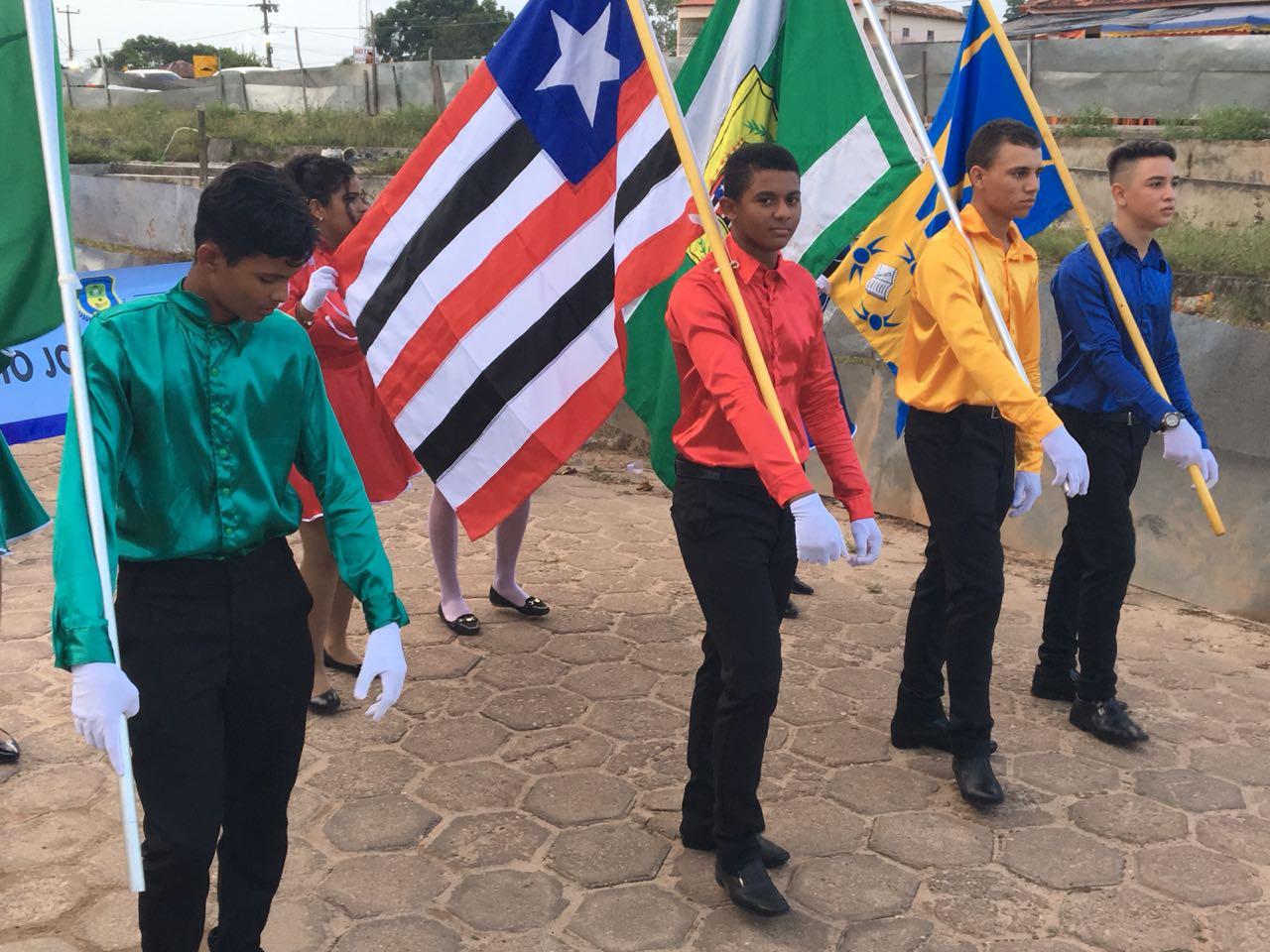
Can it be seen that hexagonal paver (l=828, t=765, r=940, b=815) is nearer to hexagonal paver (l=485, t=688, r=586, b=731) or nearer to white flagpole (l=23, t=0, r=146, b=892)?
hexagonal paver (l=485, t=688, r=586, b=731)

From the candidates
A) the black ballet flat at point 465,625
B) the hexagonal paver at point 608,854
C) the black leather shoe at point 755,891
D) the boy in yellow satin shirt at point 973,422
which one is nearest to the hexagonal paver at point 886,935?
the black leather shoe at point 755,891

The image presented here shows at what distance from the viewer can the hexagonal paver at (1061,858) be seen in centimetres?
388

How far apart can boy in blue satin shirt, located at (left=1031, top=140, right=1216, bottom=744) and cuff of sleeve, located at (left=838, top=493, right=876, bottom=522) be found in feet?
4.60

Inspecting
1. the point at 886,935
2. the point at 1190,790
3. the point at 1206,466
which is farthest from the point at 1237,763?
the point at 886,935

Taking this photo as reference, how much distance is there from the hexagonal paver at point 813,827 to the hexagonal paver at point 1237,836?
3.64ft

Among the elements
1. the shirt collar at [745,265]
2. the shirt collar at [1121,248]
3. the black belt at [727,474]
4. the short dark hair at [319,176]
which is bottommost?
the black belt at [727,474]

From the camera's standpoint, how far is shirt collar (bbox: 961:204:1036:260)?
4.26 meters

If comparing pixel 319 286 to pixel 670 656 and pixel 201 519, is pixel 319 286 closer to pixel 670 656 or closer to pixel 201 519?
pixel 201 519

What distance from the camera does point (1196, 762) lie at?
4715 mm

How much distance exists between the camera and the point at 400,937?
353 cm

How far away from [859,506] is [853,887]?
113 cm

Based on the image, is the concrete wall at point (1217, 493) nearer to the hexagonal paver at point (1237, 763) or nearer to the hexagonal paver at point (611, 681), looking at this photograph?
the hexagonal paver at point (1237, 763)

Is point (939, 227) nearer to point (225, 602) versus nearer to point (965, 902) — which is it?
point (965, 902)

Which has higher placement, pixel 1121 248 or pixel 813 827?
pixel 1121 248
